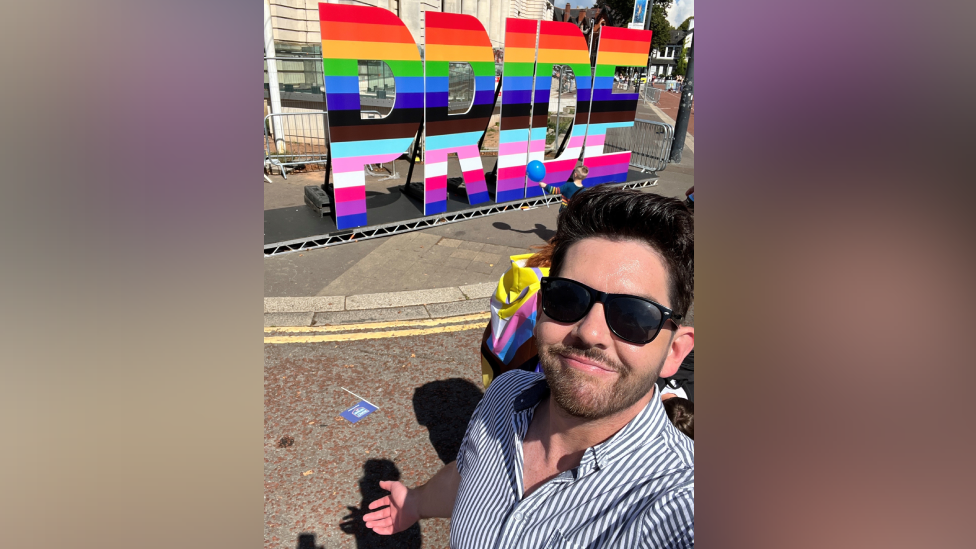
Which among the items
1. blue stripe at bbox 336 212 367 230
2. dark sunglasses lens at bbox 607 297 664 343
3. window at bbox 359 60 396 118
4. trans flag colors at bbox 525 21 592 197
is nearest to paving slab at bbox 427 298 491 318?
blue stripe at bbox 336 212 367 230

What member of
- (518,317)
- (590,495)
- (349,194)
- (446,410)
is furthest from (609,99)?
(590,495)

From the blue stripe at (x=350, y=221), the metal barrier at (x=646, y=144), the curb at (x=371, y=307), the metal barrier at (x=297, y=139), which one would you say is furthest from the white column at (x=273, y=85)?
the metal barrier at (x=646, y=144)

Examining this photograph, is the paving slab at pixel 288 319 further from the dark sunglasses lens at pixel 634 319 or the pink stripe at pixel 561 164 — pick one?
the pink stripe at pixel 561 164

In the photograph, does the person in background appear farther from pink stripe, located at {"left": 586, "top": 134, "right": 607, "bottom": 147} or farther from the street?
pink stripe, located at {"left": 586, "top": 134, "right": 607, "bottom": 147}

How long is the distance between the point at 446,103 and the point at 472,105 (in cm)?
58

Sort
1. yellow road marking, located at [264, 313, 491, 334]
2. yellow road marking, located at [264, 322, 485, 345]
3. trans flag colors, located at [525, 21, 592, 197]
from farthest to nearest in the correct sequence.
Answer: trans flag colors, located at [525, 21, 592, 197]
yellow road marking, located at [264, 313, 491, 334]
yellow road marking, located at [264, 322, 485, 345]

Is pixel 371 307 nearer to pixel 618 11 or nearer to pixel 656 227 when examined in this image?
pixel 656 227

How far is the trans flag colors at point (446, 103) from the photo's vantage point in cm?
814

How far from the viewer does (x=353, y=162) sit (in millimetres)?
7719

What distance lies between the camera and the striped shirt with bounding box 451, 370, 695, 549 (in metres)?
1.41

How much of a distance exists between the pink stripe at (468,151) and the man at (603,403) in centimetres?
743
